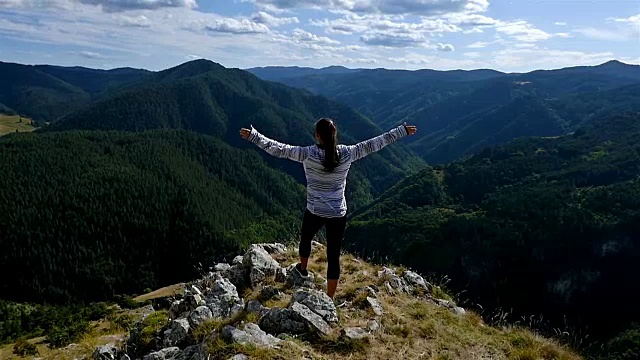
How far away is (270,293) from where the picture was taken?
10547 millimetres

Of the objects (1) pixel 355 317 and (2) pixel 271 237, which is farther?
(2) pixel 271 237

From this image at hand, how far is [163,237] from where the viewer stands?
146m

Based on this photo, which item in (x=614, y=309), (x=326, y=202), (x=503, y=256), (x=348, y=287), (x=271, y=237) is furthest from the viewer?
(x=271, y=237)

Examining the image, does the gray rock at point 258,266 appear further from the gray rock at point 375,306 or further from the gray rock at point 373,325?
the gray rock at point 373,325

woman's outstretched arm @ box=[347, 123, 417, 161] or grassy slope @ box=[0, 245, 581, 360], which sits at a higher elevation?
woman's outstretched arm @ box=[347, 123, 417, 161]

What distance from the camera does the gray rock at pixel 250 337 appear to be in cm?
775

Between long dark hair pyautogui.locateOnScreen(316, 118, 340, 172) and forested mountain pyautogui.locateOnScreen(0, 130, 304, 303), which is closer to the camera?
long dark hair pyautogui.locateOnScreen(316, 118, 340, 172)

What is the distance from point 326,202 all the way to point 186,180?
577 feet

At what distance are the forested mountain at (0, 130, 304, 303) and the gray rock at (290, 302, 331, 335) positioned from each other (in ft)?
358

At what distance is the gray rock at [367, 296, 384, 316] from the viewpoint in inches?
387

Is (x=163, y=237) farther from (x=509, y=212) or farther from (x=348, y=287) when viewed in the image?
(x=348, y=287)

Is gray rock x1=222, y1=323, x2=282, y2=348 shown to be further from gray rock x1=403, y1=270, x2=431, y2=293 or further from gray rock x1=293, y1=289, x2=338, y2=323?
gray rock x1=403, y1=270, x2=431, y2=293

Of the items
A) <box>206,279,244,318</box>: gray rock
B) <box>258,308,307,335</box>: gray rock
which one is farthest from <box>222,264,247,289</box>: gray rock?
<box>258,308,307,335</box>: gray rock

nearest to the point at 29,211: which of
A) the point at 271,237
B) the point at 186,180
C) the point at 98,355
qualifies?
the point at 186,180
